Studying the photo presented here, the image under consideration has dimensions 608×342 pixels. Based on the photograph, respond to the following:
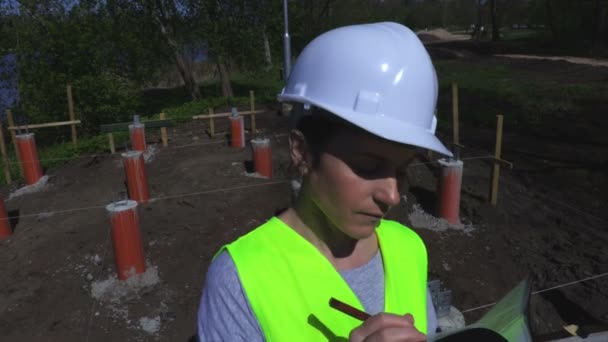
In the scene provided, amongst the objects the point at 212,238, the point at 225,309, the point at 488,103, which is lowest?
the point at 212,238

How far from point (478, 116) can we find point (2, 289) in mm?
13034

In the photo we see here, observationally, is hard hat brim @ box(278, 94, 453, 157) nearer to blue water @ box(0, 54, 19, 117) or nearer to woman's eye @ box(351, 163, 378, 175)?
woman's eye @ box(351, 163, 378, 175)

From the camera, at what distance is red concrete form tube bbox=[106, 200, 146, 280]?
525 cm

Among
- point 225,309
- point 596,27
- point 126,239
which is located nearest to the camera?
point 225,309

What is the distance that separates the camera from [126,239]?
534cm

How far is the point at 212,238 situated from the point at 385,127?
5685mm

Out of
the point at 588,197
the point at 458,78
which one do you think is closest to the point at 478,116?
the point at 588,197

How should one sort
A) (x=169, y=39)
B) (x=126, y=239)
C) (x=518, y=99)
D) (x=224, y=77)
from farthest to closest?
(x=224, y=77) < (x=169, y=39) < (x=518, y=99) < (x=126, y=239)

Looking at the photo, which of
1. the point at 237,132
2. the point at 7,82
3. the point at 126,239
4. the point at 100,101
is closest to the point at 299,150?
the point at 126,239

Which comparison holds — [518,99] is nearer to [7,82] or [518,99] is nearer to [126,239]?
[126,239]

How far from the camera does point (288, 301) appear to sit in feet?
3.77

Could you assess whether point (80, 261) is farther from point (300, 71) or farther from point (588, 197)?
Result: point (588, 197)

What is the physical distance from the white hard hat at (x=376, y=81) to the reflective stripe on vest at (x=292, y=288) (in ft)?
1.24

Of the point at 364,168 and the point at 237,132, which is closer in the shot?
the point at 364,168
